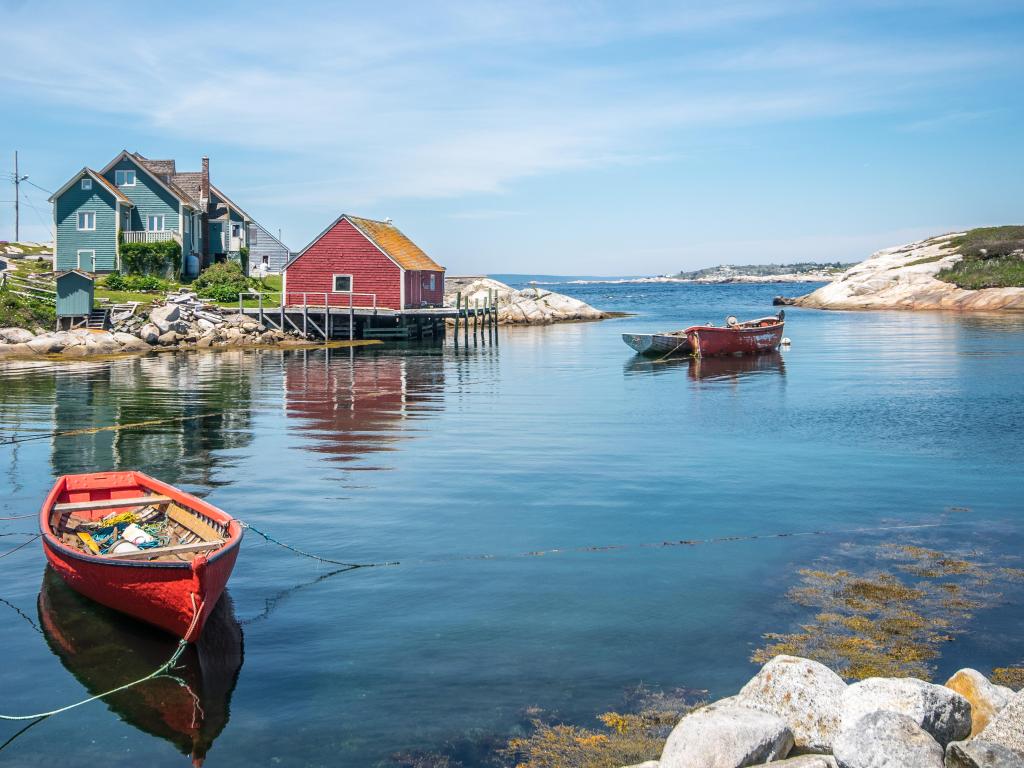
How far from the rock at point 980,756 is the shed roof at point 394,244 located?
52.6 meters

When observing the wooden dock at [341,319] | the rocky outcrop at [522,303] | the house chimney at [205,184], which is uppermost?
the house chimney at [205,184]

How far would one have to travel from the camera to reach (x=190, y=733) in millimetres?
8734

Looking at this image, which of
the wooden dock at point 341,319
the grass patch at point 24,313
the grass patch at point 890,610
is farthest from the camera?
the wooden dock at point 341,319

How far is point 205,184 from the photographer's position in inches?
2729

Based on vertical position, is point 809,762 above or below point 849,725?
below

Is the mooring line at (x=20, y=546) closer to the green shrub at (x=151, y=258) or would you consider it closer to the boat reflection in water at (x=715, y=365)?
the boat reflection in water at (x=715, y=365)

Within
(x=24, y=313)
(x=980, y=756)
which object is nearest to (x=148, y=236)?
(x=24, y=313)

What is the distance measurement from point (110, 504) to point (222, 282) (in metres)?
51.9

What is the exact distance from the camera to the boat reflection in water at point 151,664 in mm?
8922

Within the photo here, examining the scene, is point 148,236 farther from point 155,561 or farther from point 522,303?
point 155,561

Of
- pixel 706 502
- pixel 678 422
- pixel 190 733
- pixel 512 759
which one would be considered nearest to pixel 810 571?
pixel 706 502

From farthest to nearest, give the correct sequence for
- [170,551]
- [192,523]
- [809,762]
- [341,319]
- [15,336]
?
1. [341,319]
2. [15,336]
3. [192,523]
4. [170,551]
5. [809,762]

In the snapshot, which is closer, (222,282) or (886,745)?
(886,745)

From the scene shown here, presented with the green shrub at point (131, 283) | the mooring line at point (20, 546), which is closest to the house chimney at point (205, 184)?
the green shrub at point (131, 283)
